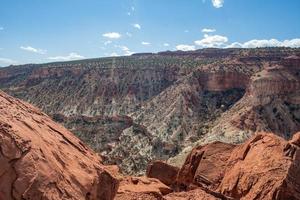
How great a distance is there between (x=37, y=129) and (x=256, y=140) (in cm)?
1152

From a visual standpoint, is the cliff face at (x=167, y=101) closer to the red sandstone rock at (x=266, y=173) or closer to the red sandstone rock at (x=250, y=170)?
the red sandstone rock at (x=250, y=170)

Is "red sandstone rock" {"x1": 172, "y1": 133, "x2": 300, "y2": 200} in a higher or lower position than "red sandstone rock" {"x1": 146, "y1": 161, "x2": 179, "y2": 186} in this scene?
higher

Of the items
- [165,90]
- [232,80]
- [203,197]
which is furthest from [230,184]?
[165,90]

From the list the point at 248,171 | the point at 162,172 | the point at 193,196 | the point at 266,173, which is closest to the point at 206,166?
the point at 248,171

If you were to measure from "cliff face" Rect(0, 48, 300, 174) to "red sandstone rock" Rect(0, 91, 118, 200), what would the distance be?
41.9 metres

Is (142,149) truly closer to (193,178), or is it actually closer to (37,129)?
(193,178)

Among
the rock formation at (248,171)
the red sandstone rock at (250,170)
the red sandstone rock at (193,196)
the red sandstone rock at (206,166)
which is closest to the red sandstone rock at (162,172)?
the red sandstone rock at (206,166)

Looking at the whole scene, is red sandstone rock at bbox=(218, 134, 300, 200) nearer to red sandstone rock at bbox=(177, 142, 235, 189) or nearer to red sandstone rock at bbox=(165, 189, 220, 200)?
red sandstone rock at bbox=(177, 142, 235, 189)

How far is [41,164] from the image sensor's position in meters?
10.7

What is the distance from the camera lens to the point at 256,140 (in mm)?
20688

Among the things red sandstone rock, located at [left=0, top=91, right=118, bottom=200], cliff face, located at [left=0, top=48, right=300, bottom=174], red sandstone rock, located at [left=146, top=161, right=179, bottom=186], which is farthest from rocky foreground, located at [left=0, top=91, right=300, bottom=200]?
cliff face, located at [left=0, top=48, right=300, bottom=174]

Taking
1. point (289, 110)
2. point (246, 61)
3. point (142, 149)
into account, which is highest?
point (246, 61)

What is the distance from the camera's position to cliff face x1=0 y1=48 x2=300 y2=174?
248 ft

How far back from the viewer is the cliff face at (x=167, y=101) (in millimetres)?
75500
